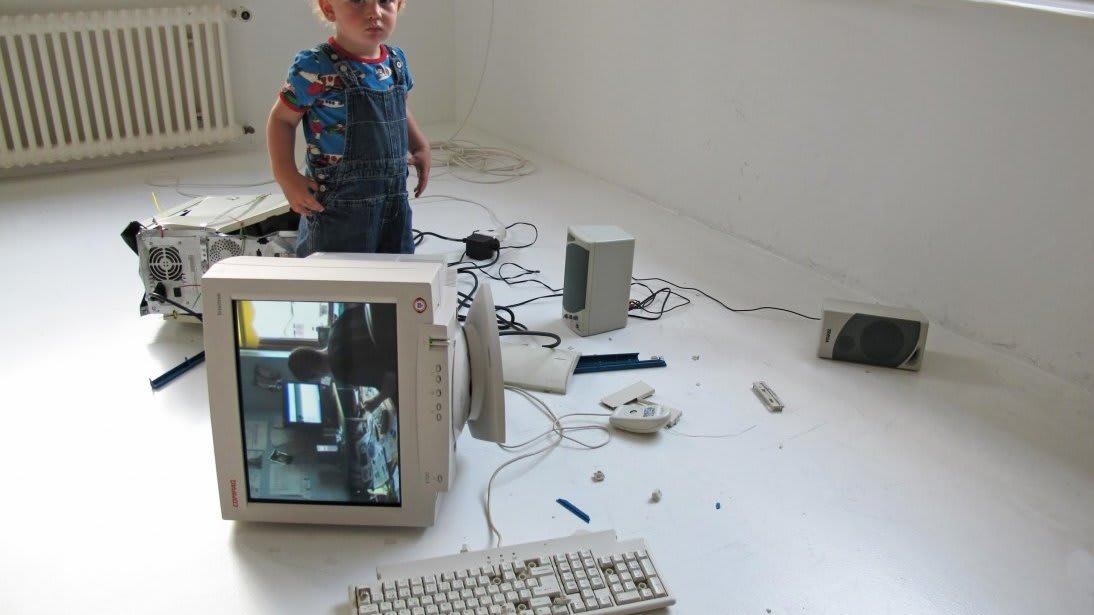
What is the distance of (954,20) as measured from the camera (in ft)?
7.32

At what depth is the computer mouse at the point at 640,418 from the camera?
1.87 m

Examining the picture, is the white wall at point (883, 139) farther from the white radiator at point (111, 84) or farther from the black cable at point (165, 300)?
the black cable at point (165, 300)

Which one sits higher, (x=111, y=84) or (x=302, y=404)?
(x=111, y=84)

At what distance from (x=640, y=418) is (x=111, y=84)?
8.50 feet

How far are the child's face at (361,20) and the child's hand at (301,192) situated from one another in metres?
0.31

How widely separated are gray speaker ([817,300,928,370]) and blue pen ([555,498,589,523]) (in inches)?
35.6

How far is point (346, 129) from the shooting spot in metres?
1.97

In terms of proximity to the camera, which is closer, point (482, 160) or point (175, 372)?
point (175, 372)

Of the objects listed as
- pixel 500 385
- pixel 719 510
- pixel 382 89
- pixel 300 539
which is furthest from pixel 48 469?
pixel 719 510

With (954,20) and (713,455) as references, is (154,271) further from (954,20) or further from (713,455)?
Result: (954,20)

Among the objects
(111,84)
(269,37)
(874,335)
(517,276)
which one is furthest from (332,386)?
(269,37)

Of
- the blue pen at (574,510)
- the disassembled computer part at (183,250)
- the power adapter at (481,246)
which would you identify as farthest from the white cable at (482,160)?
the blue pen at (574,510)

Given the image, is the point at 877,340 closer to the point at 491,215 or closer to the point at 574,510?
the point at 574,510

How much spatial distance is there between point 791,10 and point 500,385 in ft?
5.45
